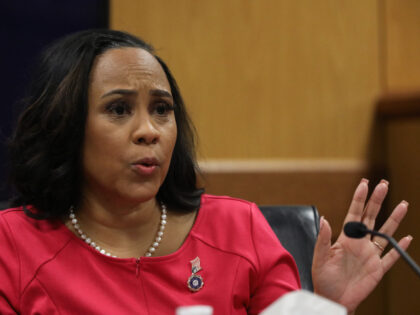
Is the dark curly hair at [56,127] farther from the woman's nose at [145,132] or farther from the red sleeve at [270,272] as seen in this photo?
the red sleeve at [270,272]

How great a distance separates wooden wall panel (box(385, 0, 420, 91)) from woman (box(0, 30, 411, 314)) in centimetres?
155

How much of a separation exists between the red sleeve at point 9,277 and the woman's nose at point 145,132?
0.35 m

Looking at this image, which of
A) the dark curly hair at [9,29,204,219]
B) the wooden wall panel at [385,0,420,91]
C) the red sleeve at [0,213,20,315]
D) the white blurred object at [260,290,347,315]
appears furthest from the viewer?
the wooden wall panel at [385,0,420,91]

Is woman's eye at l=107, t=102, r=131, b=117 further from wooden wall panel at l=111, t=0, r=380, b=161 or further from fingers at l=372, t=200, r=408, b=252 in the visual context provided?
wooden wall panel at l=111, t=0, r=380, b=161

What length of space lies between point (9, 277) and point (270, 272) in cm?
56

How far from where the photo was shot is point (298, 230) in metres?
1.57

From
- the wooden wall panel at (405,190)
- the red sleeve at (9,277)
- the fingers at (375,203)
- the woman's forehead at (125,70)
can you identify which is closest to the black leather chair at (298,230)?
the fingers at (375,203)

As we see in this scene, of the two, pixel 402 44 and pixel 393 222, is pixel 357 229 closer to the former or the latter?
pixel 393 222

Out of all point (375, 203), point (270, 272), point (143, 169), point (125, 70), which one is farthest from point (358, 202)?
point (125, 70)

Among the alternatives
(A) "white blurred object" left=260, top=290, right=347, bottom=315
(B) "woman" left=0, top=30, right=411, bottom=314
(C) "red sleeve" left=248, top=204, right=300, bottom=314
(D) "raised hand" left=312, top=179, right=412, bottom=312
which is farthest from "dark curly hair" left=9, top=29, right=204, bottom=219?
(A) "white blurred object" left=260, top=290, right=347, bottom=315

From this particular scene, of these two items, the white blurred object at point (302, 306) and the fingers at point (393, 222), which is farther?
the fingers at point (393, 222)

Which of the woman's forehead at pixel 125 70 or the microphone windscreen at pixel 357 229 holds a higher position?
the woman's forehead at pixel 125 70

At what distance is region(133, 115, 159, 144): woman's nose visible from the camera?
1288 mm

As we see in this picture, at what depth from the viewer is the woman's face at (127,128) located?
130 centimetres
